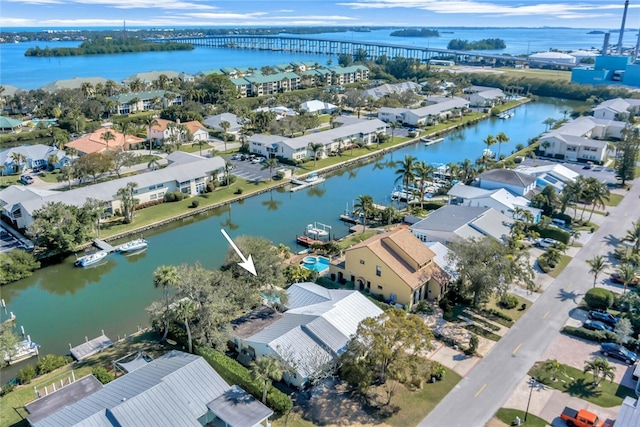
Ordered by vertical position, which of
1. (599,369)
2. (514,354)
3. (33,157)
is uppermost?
(33,157)

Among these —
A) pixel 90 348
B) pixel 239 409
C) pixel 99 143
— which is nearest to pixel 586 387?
pixel 239 409

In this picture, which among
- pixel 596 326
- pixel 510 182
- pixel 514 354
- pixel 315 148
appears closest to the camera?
pixel 514 354

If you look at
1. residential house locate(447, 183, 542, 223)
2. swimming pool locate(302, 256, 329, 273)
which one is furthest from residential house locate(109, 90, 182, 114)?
swimming pool locate(302, 256, 329, 273)

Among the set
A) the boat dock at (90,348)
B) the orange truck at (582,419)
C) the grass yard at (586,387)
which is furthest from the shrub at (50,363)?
the orange truck at (582,419)

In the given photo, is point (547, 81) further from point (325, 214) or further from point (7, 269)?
point (7, 269)

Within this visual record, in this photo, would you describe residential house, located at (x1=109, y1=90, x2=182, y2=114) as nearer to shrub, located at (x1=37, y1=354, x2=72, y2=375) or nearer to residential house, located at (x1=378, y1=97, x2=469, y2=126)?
residential house, located at (x1=378, y1=97, x2=469, y2=126)

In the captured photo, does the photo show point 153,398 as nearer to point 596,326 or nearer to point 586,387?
point 586,387

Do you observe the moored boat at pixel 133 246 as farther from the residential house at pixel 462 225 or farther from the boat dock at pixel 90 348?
the residential house at pixel 462 225
